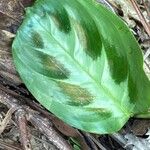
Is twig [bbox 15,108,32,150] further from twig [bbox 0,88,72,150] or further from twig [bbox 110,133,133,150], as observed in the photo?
twig [bbox 110,133,133,150]

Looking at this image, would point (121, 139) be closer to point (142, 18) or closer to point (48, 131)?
point (48, 131)

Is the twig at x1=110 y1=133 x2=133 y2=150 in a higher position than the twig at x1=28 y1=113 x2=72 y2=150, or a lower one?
lower

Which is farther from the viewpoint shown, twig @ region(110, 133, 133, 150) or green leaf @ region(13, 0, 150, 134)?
twig @ region(110, 133, 133, 150)

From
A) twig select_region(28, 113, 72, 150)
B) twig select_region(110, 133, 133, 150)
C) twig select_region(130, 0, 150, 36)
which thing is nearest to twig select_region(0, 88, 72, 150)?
twig select_region(28, 113, 72, 150)

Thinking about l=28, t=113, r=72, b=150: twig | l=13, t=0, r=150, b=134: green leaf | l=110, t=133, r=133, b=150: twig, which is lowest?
l=110, t=133, r=133, b=150: twig

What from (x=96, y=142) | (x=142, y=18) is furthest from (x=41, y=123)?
(x=142, y=18)

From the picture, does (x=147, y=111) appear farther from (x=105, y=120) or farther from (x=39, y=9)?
(x=39, y=9)

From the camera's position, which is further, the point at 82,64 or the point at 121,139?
the point at 121,139

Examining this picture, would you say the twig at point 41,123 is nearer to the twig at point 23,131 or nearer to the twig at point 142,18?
the twig at point 23,131

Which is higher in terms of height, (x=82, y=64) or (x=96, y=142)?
(x=82, y=64)
